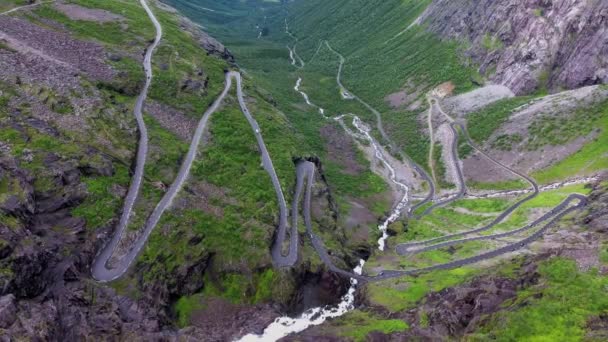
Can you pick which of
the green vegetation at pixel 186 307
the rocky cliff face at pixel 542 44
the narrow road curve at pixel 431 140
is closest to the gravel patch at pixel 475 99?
the rocky cliff face at pixel 542 44

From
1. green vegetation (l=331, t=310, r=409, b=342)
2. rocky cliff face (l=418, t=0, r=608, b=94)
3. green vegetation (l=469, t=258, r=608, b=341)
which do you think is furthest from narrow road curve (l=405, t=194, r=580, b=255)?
rocky cliff face (l=418, t=0, r=608, b=94)

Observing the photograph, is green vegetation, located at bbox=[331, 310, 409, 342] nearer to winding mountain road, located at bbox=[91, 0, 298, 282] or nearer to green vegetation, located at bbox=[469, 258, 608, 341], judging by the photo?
green vegetation, located at bbox=[469, 258, 608, 341]

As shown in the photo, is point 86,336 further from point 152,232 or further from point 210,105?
point 210,105

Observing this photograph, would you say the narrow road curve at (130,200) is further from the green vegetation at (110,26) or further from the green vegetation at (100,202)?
the green vegetation at (110,26)

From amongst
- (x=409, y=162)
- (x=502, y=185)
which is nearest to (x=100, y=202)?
(x=502, y=185)

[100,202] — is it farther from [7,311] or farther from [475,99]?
[475,99]

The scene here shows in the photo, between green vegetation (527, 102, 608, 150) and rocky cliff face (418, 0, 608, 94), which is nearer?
green vegetation (527, 102, 608, 150)
